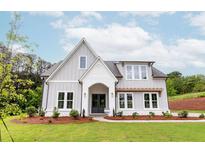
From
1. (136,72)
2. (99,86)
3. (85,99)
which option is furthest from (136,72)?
(85,99)

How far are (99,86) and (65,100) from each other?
2.96m

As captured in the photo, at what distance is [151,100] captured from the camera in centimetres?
1423

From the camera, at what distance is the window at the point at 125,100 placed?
1412cm

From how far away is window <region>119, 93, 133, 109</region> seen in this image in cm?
1412

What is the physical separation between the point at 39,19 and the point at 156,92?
33.9 feet

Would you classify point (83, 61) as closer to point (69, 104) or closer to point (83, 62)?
point (83, 62)

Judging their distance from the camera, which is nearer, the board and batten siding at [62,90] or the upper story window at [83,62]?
the board and batten siding at [62,90]

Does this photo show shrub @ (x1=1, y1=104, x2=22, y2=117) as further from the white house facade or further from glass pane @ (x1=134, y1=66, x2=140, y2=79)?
glass pane @ (x1=134, y1=66, x2=140, y2=79)

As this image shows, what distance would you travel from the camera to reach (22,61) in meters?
4.11

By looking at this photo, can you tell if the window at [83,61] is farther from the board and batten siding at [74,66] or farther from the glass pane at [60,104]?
the glass pane at [60,104]

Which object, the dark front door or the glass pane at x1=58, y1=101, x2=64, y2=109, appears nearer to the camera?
the glass pane at x1=58, y1=101, x2=64, y2=109

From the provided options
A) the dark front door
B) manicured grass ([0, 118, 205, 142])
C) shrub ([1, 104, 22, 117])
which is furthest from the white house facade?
shrub ([1, 104, 22, 117])

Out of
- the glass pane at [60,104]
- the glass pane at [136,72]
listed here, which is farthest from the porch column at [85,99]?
the glass pane at [136,72]
